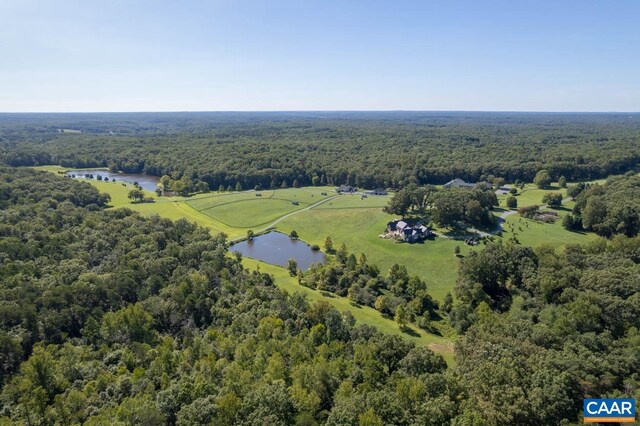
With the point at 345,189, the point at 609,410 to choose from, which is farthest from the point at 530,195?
the point at 609,410

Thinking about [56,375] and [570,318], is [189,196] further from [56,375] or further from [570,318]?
[570,318]

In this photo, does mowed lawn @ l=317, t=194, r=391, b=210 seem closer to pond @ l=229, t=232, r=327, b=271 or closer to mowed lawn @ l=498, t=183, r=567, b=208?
pond @ l=229, t=232, r=327, b=271

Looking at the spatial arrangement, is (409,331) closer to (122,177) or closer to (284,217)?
(284,217)

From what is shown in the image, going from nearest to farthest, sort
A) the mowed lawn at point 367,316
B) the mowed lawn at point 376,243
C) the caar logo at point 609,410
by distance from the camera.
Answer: the caar logo at point 609,410, the mowed lawn at point 367,316, the mowed lawn at point 376,243

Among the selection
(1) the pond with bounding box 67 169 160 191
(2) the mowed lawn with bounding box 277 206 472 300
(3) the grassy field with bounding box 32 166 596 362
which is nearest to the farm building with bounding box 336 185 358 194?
(3) the grassy field with bounding box 32 166 596 362

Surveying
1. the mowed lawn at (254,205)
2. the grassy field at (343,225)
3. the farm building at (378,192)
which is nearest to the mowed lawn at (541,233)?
the grassy field at (343,225)

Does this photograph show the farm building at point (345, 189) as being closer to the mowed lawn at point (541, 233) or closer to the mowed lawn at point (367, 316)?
the mowed lawn at point (541, 233)
